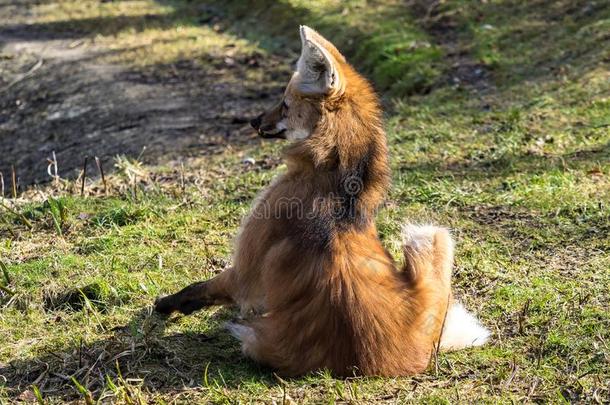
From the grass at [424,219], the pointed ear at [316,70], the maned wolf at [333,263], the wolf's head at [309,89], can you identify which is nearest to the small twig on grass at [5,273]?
the grass at [424,219]

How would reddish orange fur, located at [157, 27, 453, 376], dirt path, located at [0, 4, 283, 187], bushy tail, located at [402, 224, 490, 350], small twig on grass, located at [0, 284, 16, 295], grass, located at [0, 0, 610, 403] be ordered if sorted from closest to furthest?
reddish orange fur, located at [157, 27, 453, 376]
grass, located at [0, 0, 610, 403]
bushy tail, located at [402, 224, 490, 350]
small twig on grass, located at [0, 284, 16, 295]
dirt path, located at [0, 4, 283, 187]

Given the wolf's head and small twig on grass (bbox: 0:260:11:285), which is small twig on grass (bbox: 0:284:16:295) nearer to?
small twig on grass (bbox: 0:260:11:285)

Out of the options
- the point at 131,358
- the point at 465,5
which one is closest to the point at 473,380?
the point at 131,358

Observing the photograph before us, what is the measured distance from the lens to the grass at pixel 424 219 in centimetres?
367

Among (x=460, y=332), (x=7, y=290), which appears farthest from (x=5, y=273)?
(x=460, y=332)

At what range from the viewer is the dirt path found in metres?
7.84

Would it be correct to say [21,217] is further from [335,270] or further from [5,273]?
[335,270]

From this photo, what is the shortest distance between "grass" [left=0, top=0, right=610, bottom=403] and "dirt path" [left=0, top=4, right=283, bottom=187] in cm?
93

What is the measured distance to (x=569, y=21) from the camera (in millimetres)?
9430

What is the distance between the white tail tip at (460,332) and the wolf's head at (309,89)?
115 centimetres

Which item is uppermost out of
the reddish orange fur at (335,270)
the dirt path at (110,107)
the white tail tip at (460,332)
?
the reddish orange fur at (335,270)

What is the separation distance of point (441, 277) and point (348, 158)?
777 mm

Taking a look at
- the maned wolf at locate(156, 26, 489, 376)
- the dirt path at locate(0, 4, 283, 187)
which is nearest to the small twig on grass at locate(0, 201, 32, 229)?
the dirt path at locate(0, 4, 283, 187)

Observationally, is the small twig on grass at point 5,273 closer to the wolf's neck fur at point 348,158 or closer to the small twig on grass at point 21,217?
the small twig on grass at point 21,217
